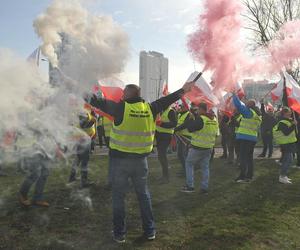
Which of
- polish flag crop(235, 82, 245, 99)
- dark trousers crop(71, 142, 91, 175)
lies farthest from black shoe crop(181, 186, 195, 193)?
polish flag crop(235, 82, 245, 99)

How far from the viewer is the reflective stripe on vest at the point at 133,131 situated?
5.28m

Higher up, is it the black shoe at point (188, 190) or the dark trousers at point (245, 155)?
the dark trousers at point (245, 155)

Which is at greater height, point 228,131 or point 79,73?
point 79,73

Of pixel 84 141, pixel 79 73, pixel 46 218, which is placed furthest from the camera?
pixel 84 141

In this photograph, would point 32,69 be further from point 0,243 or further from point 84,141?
point 84,141

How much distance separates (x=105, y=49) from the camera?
5441 mm

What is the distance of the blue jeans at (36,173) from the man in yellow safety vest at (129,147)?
1971mm

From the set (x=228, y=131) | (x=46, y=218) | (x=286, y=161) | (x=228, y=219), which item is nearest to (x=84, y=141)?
(x=46, y=218)

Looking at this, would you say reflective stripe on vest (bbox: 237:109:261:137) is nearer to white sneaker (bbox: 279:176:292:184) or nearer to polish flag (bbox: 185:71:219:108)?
polish flag (bbox: 185:71:219:108)

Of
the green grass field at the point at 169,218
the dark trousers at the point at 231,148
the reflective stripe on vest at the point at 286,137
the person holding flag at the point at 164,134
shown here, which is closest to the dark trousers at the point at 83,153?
the green grass field at the point at 169,218

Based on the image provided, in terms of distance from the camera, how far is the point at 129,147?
533cm

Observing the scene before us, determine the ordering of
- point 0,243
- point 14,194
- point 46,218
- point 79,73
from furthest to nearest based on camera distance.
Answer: point 14,194, point 46,218, point 79,73, point 0,243

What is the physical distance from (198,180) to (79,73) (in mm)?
5267

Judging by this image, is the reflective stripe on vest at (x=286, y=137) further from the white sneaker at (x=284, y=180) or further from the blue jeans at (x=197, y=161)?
the blue jeans at (x=197, y=161)
